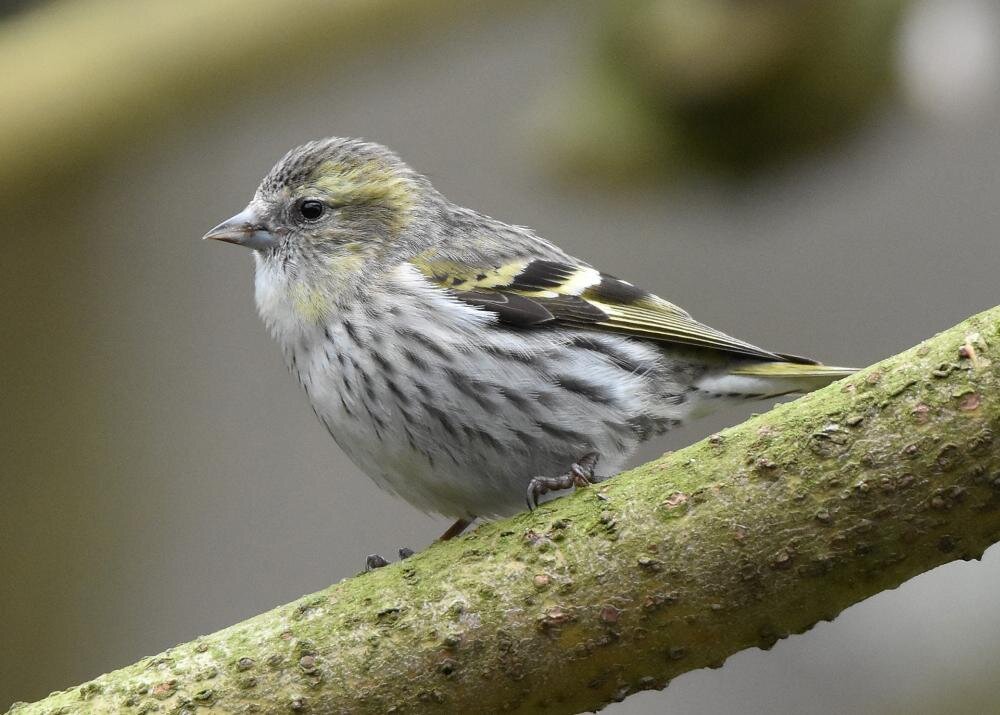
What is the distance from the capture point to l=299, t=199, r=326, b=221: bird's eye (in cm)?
402

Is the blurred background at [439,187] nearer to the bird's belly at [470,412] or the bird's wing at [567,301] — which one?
the bird's wing at [567,301]

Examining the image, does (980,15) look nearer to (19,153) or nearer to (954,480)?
(954,480)

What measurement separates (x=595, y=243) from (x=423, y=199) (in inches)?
113

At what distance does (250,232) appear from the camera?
3.97 meters

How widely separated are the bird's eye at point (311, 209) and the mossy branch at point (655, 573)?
1.44 metres

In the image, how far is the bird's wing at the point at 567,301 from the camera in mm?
3639

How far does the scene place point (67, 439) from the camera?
6.74 metres

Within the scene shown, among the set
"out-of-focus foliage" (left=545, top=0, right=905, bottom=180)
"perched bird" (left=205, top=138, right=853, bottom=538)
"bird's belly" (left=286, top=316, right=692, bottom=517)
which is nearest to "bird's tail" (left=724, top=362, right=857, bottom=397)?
"perched bird" (left=205, top=138, right=853, bottom=538)

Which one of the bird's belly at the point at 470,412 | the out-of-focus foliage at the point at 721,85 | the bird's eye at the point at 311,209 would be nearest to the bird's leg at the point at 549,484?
the bird's belly at the point at 470,412

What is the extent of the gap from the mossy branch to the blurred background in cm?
205

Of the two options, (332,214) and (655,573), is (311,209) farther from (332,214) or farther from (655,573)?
(655,573)

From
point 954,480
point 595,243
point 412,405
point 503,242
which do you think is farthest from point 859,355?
point 954,480

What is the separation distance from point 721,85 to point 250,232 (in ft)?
5.23

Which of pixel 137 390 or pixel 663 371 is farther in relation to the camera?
pixel 137 390
